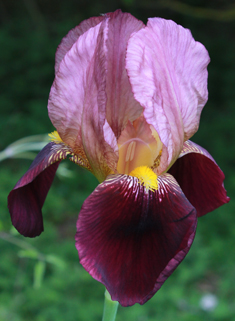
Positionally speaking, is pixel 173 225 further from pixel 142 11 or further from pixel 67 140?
pixel 142 11

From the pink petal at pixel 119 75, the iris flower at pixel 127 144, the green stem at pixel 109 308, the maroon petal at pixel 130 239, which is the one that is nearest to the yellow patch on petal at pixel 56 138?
the iris flower at pixel 127 144

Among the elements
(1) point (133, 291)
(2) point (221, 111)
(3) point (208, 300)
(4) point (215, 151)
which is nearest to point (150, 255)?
(1) point (133, 291)

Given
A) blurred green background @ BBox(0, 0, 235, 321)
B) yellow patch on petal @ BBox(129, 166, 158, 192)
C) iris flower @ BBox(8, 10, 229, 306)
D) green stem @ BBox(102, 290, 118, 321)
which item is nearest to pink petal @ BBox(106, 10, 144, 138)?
iris flower @ BBox(8, 10, 229, 306)

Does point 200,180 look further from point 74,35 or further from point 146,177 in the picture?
point 74,35

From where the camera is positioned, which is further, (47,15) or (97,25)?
(47,15)

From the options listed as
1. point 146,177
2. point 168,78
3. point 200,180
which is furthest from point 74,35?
point 200,180

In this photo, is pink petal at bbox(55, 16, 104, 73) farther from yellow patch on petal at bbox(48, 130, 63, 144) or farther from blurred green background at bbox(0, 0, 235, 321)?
blurred green background at bbox(0, 0, 235, 321)
